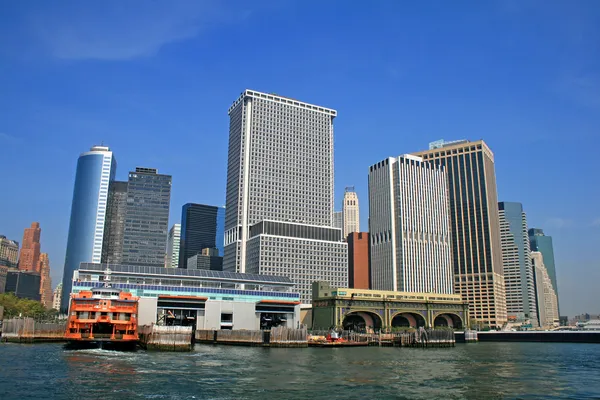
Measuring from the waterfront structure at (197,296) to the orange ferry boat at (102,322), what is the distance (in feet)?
145

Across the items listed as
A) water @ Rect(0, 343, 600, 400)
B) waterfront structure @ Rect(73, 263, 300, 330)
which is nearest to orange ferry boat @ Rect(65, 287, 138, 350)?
water @ Rect(0, 343, 600, 400)

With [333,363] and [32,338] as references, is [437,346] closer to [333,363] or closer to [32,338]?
[333,363]

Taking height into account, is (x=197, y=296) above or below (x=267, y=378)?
above

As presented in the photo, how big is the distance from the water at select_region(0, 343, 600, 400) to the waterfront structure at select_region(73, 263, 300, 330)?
219ft

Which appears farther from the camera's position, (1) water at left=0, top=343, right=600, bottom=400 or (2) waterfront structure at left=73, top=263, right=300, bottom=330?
(2) waterfront structure at left=73, top=263, right=300, bottom=330

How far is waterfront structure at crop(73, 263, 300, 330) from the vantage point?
159 metres

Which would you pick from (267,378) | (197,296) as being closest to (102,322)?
(267,378)

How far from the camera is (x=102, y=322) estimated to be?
101250 mm

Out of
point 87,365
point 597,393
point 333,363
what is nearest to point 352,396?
point 597,393

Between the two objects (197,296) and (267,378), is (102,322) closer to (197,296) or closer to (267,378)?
(267,378)

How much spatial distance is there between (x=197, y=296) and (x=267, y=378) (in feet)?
337

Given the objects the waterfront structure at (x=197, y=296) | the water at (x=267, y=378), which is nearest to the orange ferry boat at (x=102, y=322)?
the water at (x=267, y=378)

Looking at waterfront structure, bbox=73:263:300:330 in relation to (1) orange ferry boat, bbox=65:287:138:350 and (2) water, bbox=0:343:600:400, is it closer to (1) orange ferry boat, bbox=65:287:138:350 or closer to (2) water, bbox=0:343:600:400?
(1) orange ferry boat, bbox=65:287:138:350

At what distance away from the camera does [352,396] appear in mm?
53594
